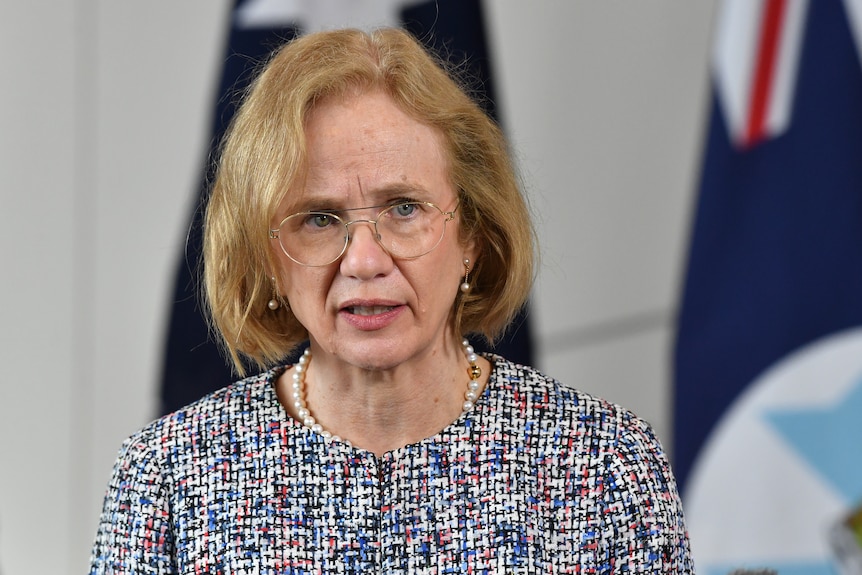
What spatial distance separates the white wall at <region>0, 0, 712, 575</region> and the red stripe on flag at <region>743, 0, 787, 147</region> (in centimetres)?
40

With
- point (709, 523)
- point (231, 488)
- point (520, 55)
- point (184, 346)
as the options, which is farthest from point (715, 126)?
point (231, 488)

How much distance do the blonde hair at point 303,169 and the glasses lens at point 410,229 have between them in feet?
0.23

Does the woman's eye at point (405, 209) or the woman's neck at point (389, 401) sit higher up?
the woman's eye at point (405, 209)

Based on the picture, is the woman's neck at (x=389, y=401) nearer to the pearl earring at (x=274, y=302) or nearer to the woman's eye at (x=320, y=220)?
the pearl earring at (x=274, y=302)

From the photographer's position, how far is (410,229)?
4.55ft

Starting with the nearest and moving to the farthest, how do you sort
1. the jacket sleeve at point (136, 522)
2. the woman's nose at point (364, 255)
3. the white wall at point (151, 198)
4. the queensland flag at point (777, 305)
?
1. the woman's nose at point (364, 255)
2. the jacket sleeve at point (136, 522)
3. the queensland flag at point (777, 305)
4. the white wall at point (151, 198)

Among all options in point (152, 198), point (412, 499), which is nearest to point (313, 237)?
point (412, 499)

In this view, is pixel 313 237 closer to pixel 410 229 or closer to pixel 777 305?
pixel 410 229

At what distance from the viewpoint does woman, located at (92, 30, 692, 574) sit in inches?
54.4

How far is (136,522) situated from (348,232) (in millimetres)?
472

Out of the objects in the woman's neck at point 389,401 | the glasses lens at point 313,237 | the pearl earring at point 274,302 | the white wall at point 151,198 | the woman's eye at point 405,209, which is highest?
the white wall at point 151,198

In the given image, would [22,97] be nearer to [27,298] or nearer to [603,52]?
[27,298]

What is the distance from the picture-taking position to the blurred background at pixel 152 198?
2992mm

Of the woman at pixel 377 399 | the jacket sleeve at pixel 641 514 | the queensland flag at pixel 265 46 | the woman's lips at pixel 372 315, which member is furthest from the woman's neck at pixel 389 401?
the queensland flag at pixel 265 46
